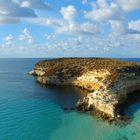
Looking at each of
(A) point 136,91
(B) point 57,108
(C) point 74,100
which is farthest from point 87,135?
(A) point 136,91

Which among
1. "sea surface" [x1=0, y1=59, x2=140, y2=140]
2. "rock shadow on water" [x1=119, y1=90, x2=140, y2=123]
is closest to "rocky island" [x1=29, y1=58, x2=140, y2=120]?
"rock shadow on water" [x1=119, y1=90, x2=140, y2=123]

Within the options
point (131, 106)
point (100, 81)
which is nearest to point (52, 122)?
point (131, 106)

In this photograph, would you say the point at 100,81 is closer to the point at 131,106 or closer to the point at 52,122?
the point at 131,106

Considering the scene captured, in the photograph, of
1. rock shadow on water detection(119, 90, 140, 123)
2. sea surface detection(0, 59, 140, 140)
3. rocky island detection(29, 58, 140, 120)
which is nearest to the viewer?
sea surface detection(0, 59, 140, 140)

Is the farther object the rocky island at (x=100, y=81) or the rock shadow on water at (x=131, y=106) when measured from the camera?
the rocky island at (x=100, y=81)

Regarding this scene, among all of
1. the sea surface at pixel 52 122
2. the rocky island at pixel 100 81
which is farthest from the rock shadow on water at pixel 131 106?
the rocky island at pixel 100 81

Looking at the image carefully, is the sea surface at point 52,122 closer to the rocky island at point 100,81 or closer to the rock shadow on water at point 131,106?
the rock shadow on water at point 131,106

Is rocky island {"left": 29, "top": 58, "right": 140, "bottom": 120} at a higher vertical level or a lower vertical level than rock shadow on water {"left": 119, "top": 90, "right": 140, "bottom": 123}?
higher

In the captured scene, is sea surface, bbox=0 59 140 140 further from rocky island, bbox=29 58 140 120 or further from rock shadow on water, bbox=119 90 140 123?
rocky island, bbox=29 58 140 120

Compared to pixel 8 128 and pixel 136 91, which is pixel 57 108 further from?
pixel 136 91
